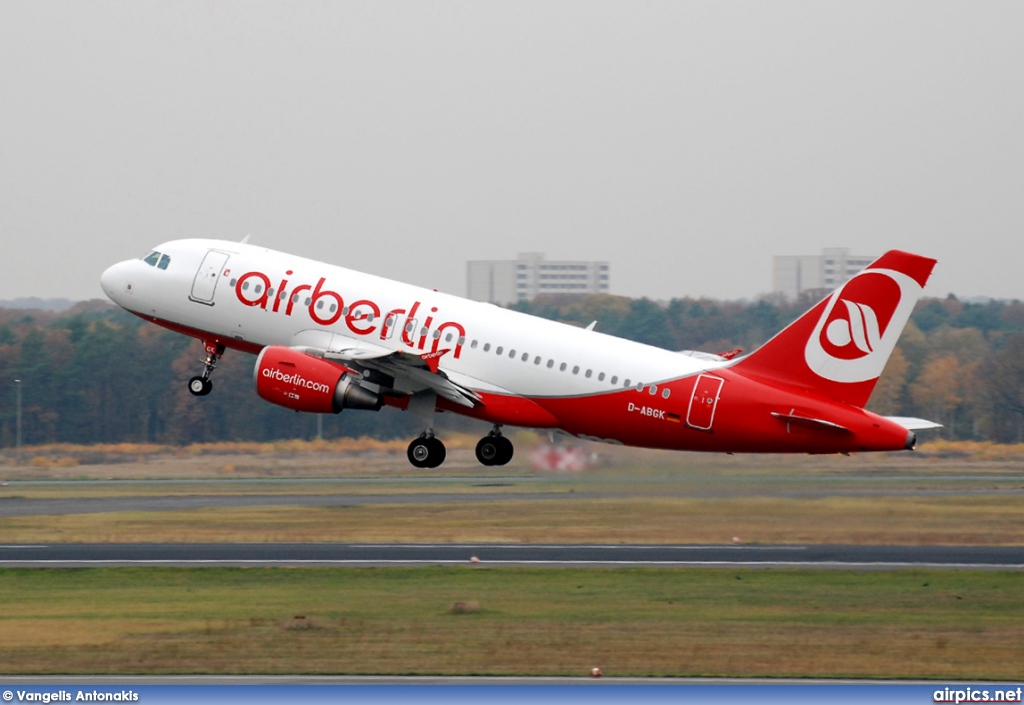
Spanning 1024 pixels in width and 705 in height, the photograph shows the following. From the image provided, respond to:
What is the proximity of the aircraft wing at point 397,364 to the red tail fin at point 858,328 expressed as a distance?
1049 cm

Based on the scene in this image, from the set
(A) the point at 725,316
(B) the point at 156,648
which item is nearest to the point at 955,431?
(A) the point at 725,316

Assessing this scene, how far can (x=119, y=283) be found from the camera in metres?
53.7

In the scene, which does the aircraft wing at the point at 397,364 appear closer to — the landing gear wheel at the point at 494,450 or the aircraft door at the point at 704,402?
the landing gear wheel at the point at 494,450

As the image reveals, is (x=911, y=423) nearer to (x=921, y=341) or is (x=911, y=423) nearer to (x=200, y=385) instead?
(x=200, y=385)

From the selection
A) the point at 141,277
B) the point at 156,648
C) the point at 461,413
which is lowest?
the point at 156,648

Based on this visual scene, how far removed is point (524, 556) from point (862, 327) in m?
19.8

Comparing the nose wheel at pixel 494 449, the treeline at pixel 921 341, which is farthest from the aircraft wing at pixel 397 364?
the treeline at pixel 921 341

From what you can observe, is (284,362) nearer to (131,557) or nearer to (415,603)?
(415,603)

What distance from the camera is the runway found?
186 ft

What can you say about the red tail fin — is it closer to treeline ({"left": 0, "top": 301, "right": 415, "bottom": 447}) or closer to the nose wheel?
the nose wheel

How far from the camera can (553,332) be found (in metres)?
48.1

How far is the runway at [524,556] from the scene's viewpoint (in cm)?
5675

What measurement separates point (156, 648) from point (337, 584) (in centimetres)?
1098

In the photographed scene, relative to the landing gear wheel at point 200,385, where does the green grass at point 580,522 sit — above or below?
below
